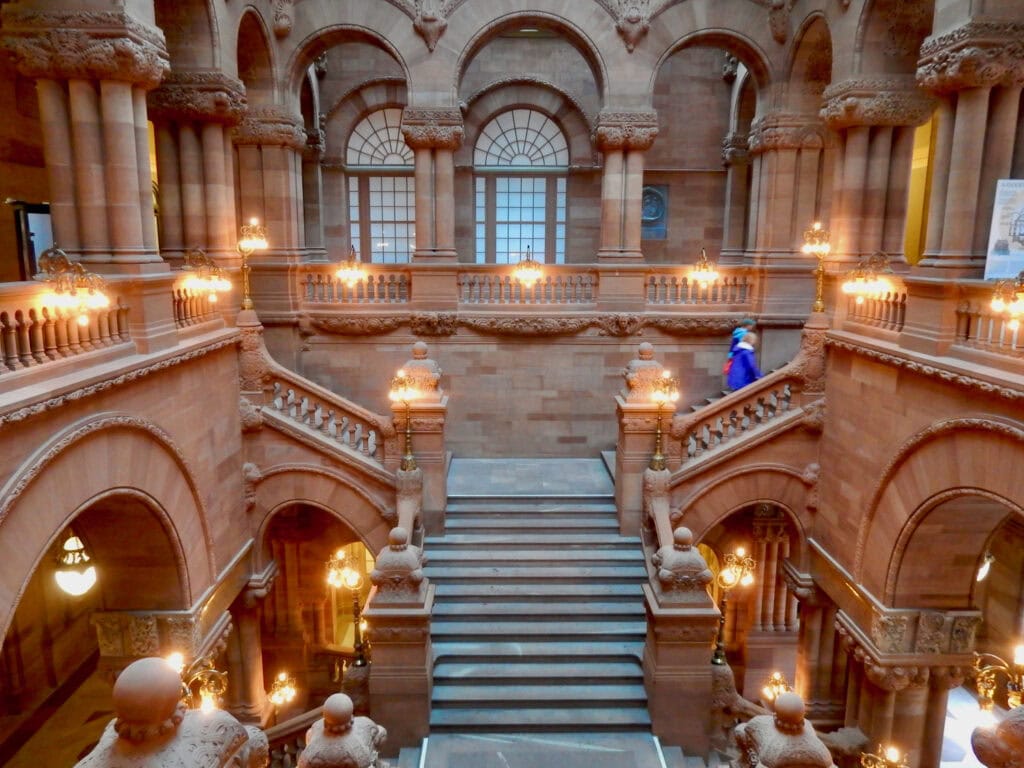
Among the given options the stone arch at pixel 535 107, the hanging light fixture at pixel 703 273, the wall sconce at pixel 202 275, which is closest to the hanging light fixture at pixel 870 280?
the hanging light fixture at pixel 703 273

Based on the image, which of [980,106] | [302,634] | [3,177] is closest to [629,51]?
[980,106]

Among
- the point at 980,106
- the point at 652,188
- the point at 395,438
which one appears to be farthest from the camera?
the point at 652,188

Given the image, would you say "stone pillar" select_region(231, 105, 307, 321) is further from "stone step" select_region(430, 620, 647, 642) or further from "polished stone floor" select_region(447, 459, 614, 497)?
"stone step" select_region(430, 620, 647, 642)

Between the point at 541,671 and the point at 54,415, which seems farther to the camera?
the point at 541,671

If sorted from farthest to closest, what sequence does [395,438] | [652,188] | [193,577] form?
[652,188] → [395,438] → [193,577]

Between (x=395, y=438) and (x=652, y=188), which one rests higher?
(x=652, y=188)

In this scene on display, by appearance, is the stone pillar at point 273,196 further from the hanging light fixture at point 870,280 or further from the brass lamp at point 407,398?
the hanging light fixture at point 870,280

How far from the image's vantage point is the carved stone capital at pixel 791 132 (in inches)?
582

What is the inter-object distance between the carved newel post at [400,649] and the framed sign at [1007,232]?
7.39m

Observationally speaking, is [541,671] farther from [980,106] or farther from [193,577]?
[980,106]

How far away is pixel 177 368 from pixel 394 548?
3.40 m

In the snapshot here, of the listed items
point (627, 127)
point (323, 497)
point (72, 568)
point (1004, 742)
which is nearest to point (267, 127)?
point (627, 127)

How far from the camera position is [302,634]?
1625cm

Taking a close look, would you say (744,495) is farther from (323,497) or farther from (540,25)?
(540,25)
